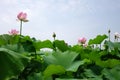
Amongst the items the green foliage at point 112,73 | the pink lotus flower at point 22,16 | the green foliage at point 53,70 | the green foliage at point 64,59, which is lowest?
the green foliage at point 112,73

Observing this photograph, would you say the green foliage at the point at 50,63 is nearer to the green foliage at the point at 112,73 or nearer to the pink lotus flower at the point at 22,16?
the green foliage at the point at 112,73

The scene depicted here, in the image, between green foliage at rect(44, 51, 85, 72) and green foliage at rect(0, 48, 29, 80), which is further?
green foliage at rect(44, 51, 85, 72)

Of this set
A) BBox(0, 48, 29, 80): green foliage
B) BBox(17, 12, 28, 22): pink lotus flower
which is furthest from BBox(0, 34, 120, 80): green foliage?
BBox(17, 12, 28, 22): pink lotus flower

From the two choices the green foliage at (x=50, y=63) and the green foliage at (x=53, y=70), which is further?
the green foliage at (x=53, y=70)

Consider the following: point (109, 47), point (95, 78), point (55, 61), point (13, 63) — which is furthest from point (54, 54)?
point (109, 47)

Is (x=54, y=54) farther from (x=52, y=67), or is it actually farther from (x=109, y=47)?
(x=109, y=47)

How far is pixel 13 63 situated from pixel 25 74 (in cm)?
41

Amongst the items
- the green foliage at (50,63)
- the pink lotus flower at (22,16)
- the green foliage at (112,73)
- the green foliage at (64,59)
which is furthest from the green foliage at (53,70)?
the pink lotus flower at (22,16)

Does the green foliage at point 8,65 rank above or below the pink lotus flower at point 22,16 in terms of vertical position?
below

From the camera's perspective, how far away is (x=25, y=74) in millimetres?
1906

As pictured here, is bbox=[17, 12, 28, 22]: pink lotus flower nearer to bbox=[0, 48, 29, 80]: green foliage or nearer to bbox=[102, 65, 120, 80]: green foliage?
bbox=[102, 65, 120, 80]: green foliage

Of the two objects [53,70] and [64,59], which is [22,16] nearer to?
[64,59]

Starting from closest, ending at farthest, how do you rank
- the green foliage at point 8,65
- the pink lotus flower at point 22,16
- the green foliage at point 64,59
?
the green foliage at point 8,65 → the green foliage at point 64,59 → the pink lotus flower at point 22,16

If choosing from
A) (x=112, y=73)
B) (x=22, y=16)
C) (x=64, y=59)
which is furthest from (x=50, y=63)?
(x=22, y=16)
